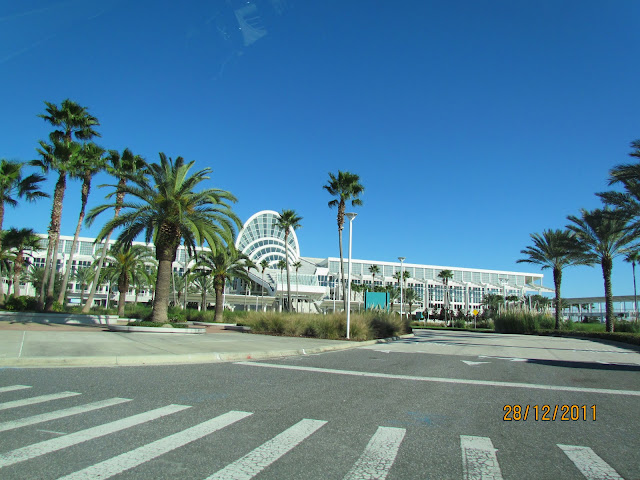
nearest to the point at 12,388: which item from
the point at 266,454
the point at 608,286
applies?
the point at 266,454

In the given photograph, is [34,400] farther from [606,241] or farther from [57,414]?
[606,241]

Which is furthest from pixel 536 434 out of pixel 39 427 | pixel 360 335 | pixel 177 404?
pixel 360 335

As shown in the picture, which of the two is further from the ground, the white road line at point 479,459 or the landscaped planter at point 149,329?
the white road line at point 479,459

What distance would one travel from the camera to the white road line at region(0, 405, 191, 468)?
3.63m

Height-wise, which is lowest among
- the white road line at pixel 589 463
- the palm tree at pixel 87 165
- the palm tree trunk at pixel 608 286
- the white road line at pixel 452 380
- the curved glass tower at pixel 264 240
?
the white road line at pixel 452 380

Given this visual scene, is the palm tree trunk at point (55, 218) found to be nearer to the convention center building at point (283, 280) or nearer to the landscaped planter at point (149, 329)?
the landscaped planter at point (149, 329)

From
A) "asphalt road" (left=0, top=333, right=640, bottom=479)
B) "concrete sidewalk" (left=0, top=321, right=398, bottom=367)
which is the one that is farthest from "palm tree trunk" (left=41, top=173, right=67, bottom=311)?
"asphalt road" (left=0, top=333, right=640, bottom=479)

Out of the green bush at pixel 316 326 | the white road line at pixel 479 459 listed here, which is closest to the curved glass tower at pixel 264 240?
the green bush at pixel 316 326

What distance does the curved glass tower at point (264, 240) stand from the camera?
89.2 m

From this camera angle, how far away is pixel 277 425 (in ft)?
16.0

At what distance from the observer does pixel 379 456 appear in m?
3.94

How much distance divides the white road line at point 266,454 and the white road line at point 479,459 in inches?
62.1

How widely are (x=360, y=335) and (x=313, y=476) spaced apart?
1683cm

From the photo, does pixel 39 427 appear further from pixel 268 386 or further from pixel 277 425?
pixel 268 386
